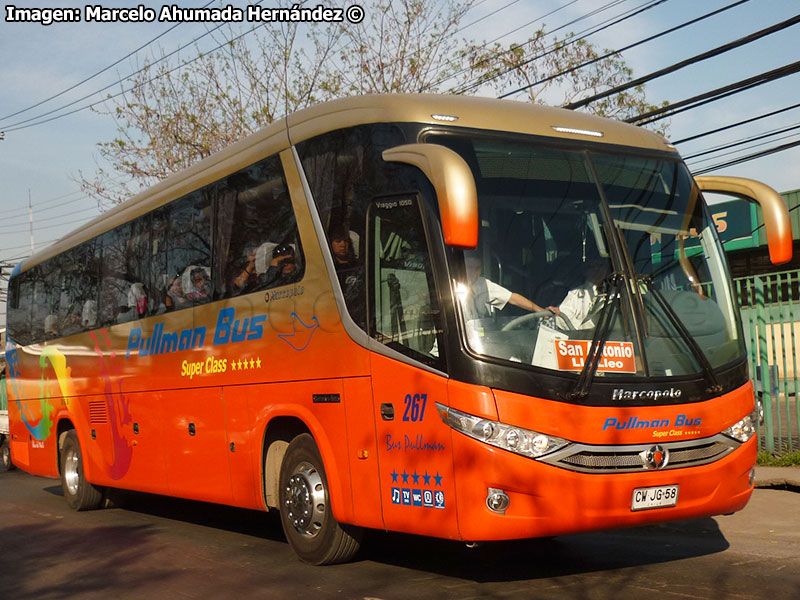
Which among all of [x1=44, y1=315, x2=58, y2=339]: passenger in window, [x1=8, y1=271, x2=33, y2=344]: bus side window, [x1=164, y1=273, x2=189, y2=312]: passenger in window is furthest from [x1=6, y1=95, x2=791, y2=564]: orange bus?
[x1=8, y1=271, x2=33, y2=344]: bus side window

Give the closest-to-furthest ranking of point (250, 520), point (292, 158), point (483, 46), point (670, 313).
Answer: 1. point (670, 313)
2. point (292, 158)
3. point (250, 520)
4. point (483, 46)

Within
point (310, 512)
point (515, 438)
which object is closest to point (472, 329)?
point (515, 438)

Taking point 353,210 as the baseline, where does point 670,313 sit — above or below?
below

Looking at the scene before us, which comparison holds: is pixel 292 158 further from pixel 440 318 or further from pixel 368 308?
pixel 440 318

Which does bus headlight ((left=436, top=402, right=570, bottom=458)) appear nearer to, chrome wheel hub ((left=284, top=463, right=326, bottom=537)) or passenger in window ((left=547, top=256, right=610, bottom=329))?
passenger in window ((left=547, top=256, right=610, bottom=329))

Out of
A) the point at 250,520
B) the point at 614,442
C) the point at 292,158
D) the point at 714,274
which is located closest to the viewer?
the point at 614,442

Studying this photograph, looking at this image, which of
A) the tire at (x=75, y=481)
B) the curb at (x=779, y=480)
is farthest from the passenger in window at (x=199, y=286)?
the curb at (x=779, y=480)

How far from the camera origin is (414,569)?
7320mm

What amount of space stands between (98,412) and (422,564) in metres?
6.02

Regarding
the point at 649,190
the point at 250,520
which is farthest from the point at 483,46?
the point at 649,190

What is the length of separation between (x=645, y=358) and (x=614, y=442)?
2.05 feet

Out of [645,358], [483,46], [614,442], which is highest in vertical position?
[483,46]

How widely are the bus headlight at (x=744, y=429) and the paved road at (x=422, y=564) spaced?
92cm

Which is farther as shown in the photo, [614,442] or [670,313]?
[670,313]
